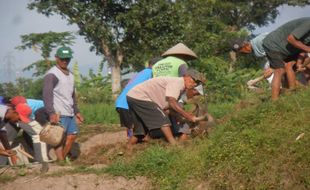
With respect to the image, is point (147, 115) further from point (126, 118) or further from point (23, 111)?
point (23, 111)

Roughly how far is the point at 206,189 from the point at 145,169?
2.88 ft

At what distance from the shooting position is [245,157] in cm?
568

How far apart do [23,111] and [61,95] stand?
742mm

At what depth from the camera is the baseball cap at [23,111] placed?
8.02 meters

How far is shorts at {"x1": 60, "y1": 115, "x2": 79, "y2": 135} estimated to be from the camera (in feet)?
25.3

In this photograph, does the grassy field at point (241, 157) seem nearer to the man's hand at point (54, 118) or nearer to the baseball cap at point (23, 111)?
the man's hand at point (54, 118)

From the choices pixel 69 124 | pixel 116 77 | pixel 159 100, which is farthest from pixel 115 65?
pixel 159 100

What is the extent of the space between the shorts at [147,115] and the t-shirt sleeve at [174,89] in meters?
0.34

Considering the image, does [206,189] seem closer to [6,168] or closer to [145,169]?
[145,169]

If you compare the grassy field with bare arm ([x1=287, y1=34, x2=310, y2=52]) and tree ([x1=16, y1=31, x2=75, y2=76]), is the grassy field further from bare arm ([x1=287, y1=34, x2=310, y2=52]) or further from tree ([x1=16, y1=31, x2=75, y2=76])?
tree ([x1=16, y1=31, x2=75, y2=76])

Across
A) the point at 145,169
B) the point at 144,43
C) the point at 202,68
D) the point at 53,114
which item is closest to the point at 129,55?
the point at 144,43

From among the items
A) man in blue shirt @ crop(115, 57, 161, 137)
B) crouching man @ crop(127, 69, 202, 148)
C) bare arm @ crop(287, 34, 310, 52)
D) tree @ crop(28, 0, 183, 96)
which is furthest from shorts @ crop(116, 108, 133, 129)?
tree @ crop(28, 0, 183, 96)

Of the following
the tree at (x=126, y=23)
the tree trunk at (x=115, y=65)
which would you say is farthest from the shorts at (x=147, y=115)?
the tree trunk at (x=115, y=65)

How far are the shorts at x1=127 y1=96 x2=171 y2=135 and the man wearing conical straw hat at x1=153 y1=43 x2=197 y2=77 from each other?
612mm
